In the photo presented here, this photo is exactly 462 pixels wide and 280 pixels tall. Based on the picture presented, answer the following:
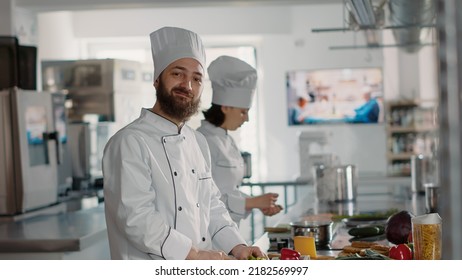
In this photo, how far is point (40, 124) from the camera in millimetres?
4113

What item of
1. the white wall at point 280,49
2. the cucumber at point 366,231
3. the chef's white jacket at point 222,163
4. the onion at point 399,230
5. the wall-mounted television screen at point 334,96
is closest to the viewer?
the onion at point 399,230

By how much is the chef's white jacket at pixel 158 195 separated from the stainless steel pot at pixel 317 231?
0.25 m

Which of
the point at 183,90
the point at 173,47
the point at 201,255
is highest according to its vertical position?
the point at 173,47

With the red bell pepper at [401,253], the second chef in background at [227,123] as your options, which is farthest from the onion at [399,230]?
the second chef in background at [227,123]

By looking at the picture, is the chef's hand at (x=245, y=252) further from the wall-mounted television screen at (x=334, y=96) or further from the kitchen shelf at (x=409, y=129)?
the kitchen shelf at (x=409, y=129)

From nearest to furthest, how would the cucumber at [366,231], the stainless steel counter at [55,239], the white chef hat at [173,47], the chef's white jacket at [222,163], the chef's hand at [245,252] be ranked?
the chef's hand at [245,252]
the white chef hat at [173,47]
the cucumber at [366,231]
the stainless steel counter at [55,239]
the chef's white jacket at [222,163]

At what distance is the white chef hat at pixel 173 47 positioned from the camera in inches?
84.4

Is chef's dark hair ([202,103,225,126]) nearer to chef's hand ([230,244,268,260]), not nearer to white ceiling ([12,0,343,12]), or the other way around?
chef's hand ([230,244,268,260])

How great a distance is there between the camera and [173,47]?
2156mm

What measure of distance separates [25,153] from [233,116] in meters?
1.24

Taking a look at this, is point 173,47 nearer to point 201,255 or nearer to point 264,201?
point 201,255

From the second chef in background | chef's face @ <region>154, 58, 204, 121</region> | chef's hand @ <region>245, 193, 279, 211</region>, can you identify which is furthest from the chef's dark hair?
chef's face @ <region>154, 58, 204, 121</region>

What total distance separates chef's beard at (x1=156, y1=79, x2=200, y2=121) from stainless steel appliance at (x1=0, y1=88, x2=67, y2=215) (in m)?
2.01

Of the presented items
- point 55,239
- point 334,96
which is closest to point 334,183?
point 55,239
